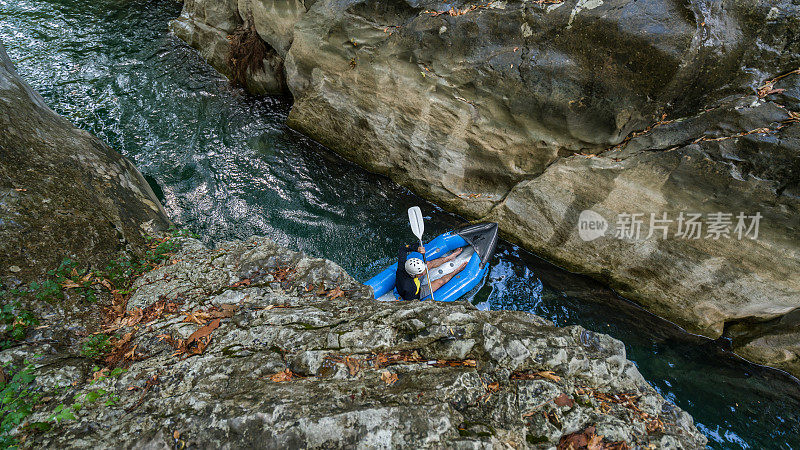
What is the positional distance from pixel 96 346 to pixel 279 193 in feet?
14.0

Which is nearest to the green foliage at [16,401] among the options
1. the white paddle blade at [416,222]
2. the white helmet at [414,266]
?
the white helmet at [414,266]

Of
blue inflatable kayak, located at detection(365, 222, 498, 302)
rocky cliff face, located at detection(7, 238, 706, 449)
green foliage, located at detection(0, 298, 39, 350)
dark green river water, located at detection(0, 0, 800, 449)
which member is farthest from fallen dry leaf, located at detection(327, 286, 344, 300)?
green foliage, located at detection(0, 298, 39, 350)

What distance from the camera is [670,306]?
248 inches

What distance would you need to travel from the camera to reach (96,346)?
3590 millimetres

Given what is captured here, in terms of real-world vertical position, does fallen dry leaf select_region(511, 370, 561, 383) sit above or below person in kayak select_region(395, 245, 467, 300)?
above

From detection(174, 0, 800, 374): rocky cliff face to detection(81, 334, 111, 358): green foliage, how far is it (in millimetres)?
5418

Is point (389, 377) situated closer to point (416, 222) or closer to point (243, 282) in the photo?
point (243, 282)

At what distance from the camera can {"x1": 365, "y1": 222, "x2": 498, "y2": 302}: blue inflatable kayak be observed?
6.38 metres

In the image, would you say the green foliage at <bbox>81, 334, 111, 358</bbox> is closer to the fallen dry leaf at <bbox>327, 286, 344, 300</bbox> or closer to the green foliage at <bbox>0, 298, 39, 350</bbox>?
the green foliage at <bbox>0, 298, 39, 350</bbox>

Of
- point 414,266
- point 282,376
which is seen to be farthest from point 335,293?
point 414,266

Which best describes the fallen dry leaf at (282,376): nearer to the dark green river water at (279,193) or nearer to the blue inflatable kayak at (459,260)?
the blue inflatable kayak at (459,260)

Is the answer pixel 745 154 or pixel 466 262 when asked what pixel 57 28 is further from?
pixel 745 154

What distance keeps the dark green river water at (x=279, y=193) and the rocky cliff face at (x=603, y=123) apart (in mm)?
470

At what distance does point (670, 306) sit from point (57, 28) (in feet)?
51.7
